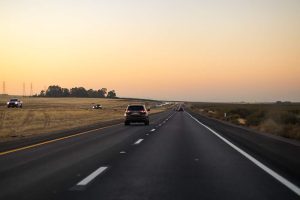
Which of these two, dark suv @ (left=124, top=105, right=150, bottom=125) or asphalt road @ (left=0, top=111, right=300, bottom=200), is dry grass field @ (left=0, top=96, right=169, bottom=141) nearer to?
dark suv @ (left=124, top=105, right=150, bottom=125)

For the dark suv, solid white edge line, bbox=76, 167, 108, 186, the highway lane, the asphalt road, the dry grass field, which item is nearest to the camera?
the asphalt road

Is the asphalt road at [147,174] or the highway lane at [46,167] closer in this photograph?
the asphalt road at [147,174]

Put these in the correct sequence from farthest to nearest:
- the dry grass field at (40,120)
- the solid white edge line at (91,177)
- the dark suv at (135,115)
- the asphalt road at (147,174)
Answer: the dark suv at (135,115), the dry grass field at (40,120), the solid white edge line at (91,177), the asphalt road at (147,174)

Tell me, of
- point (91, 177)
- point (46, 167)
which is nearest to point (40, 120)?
point (46, 167)

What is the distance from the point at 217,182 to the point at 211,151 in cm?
702

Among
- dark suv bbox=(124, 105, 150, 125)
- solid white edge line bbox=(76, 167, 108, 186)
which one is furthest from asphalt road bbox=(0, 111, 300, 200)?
dark suv bbox=(124, 105, 150, 125)

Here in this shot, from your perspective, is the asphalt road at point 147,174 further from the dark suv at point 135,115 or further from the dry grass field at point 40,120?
the dark suv at point 135,115

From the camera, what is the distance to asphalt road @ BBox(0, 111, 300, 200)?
8.69 m

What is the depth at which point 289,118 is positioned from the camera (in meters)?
41.8

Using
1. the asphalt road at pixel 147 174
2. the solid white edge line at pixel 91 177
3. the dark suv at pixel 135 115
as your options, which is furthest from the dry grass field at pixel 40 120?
the solid white edge line at pixel 91 177

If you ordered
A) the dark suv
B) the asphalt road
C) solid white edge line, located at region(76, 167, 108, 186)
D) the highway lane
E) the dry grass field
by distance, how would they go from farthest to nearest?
the dark suv
the dry grass field
solid white edge line, located at region(76, 167, 108, 186)
the highway lane
the asphalt road

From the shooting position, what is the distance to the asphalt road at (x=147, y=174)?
869 centimetres

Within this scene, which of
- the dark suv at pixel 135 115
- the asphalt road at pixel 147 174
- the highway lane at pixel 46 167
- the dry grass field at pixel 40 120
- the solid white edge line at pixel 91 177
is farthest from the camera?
the dark suv at pixel 135 115

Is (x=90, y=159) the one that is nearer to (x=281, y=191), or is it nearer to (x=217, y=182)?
(x=217, y=182)
